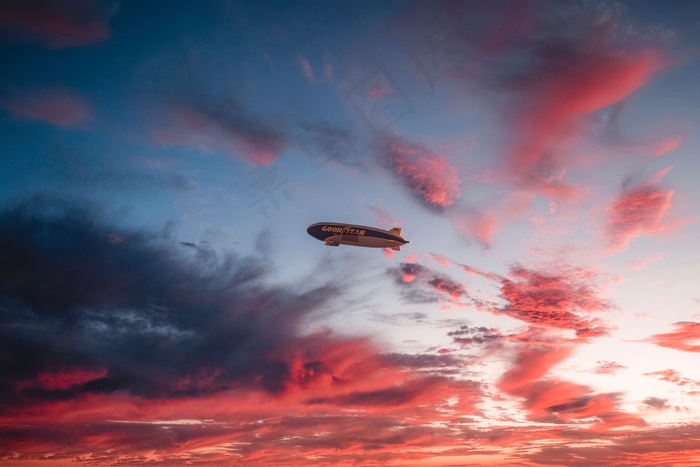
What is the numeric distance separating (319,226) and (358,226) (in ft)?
58.8

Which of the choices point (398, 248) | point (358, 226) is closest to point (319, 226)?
point (358, 226)

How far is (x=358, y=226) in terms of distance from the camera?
628 ft

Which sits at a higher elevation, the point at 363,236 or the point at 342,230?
the point at 342,230

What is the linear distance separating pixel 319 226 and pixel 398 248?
112 ft

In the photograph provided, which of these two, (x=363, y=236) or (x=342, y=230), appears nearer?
(x=363, y=236)

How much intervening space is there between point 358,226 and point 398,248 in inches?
740

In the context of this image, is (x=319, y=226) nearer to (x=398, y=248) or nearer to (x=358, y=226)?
(x=358, y=226)

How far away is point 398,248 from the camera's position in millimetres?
194000

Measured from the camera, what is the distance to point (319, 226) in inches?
7840
